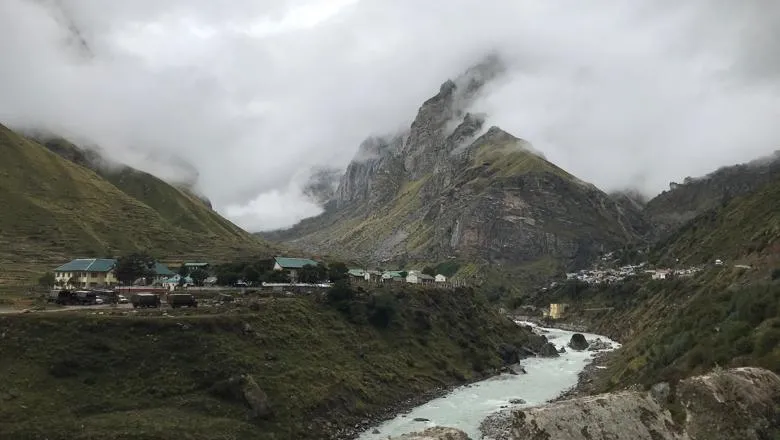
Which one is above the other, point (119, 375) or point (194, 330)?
point (194, 330)

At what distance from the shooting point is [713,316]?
2699 inches

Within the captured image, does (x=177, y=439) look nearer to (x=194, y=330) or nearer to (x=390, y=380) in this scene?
(x=194, y=330)

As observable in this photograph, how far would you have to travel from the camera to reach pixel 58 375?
2501 inches

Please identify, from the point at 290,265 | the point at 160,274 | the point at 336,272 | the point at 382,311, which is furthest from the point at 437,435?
the point at 160,274

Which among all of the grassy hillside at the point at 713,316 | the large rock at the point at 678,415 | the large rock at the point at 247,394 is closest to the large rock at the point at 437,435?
the large rock at the point at 678,415

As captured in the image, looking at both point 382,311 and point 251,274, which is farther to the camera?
point 251,274

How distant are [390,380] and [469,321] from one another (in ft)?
169

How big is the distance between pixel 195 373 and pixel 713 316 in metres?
62.7

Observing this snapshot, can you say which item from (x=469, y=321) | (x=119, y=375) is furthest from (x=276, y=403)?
(x=469, y=321)

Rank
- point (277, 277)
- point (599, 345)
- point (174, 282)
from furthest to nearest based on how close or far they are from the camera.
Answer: point (599, 345)
point (277, 277)
point (174, 282)

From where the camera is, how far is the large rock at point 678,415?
18.9m

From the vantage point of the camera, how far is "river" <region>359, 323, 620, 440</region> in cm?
7294

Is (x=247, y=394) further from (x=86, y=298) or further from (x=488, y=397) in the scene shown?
(x=86, y=298)

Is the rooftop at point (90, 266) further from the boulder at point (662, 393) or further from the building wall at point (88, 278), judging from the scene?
the boulder at point (662, 393)
